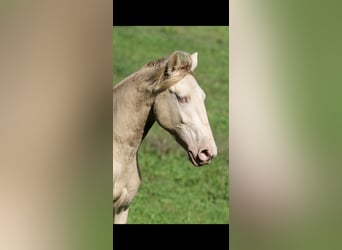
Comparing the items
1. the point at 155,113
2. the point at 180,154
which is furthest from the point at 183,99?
the point at 180,154

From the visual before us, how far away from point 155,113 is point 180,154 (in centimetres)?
110

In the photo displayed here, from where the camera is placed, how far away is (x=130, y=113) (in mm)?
1783

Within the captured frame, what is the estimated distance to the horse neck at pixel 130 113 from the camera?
5.80ft

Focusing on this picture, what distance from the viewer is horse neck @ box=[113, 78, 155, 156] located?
1.77m

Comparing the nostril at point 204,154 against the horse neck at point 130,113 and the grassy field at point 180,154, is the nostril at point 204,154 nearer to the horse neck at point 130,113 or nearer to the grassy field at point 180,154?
the horse neck at point 130,113

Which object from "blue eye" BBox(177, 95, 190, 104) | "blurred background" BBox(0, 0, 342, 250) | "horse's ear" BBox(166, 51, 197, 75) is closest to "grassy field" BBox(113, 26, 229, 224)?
"blue eye" BBox(177, 95, 190, 104)
